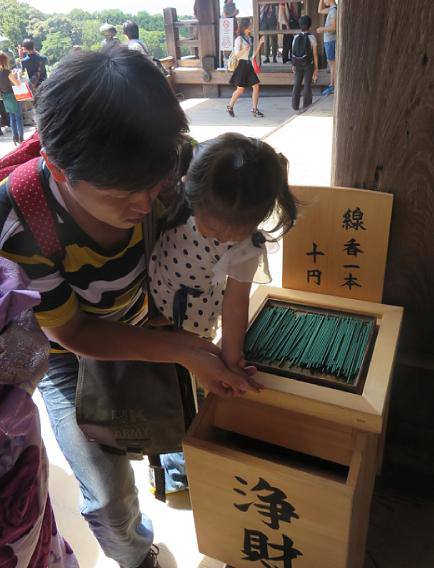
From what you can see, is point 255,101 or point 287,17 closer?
point 255,101

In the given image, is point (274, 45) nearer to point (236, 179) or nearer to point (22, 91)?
point (22, 91)

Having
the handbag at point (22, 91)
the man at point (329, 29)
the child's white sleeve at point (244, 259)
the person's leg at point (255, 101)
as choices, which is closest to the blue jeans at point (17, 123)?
the handbag at point (22, 91)

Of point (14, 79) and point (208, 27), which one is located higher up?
point (208, 27)

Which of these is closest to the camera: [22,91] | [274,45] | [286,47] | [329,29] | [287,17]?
[22,91]

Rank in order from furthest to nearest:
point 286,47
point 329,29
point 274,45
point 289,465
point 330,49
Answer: point 274,45
point 286,47
point 330,49
point 329,29
point 289,465

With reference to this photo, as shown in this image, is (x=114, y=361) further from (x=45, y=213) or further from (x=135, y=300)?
(x=45, y=213)

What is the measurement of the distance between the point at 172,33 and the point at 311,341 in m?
9.07

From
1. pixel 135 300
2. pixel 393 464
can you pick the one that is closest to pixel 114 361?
pixel 135 300

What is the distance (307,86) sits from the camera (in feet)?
22.3

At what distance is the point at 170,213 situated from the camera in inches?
38.0

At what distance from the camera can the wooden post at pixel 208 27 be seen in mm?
8117

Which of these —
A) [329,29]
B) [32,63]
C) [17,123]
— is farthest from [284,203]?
[329,29]

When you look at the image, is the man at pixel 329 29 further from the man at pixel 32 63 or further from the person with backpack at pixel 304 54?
the man at pixel 32 63

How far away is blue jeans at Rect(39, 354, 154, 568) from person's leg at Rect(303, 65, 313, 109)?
660 centimetres
